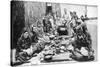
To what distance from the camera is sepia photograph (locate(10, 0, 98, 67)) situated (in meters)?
1.64

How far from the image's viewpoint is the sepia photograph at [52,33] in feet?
5.39

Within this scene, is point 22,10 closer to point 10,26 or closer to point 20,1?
point 20,1

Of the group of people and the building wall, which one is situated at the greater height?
the building wall

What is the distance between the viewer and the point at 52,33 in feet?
5.75

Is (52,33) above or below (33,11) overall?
below

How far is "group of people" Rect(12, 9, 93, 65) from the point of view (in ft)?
5.47

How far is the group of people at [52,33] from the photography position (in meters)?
1.67

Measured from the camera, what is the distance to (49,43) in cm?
174

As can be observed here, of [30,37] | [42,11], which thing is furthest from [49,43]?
[42,11]

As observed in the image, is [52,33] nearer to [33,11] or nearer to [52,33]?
[52,33]

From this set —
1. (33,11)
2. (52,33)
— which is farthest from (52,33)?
(33,11)

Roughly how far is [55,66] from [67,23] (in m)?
0.59

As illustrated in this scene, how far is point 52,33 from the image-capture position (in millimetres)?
1754

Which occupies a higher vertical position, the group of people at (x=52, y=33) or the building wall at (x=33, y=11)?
the building wall at (x=33, y=11)
